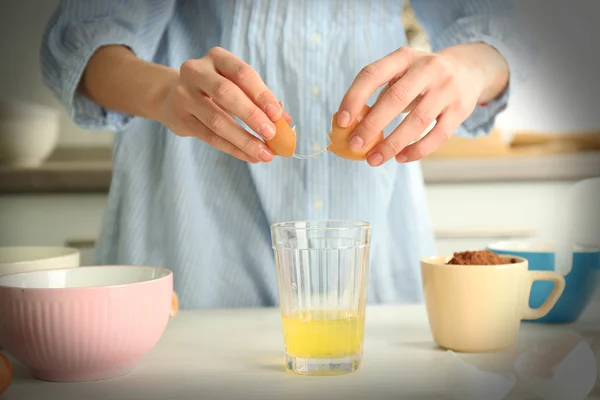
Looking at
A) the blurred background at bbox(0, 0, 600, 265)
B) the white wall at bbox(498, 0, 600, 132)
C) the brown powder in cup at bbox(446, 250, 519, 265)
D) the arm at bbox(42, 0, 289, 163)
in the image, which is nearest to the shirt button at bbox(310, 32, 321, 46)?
the arm at bbox(42, 0, 289, 163)

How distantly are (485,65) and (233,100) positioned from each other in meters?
0.30

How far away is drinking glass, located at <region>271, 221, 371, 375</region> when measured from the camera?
17.1 inches

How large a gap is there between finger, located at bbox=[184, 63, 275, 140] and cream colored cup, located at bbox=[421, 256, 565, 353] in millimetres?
168

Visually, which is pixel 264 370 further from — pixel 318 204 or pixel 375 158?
pixel 318 204

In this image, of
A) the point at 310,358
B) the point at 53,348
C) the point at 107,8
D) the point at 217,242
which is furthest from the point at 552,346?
the point at 107,8

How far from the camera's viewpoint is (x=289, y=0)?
789 millimetres

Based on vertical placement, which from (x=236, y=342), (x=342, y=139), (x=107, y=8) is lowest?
(x=236, y=342)

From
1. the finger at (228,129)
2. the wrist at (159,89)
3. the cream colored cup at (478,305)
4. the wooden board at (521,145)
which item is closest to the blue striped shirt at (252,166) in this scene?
the wrist at (159,89)

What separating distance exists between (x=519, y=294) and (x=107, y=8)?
55 centimetres

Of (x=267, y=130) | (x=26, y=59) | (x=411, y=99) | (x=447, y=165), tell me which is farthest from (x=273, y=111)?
(x=26, y=59)

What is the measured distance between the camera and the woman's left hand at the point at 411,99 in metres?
0.51

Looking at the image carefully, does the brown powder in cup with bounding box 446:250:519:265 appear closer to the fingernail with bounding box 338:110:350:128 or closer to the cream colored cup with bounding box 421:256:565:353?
the cream colored cup with bounding box 421:256:565:353

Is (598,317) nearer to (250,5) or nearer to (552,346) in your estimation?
(552,346)

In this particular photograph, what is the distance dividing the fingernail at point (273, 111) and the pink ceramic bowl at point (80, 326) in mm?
156
